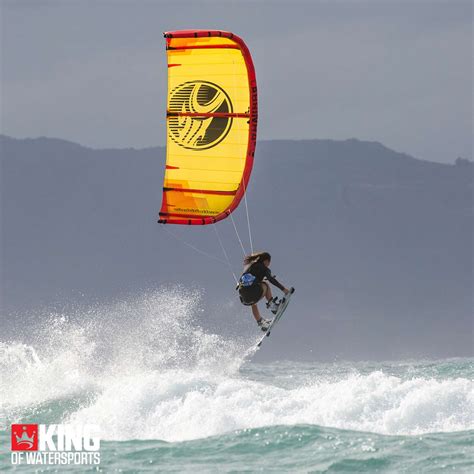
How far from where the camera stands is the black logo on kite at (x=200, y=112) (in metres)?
15.8

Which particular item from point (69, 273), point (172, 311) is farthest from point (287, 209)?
point (172, 311)

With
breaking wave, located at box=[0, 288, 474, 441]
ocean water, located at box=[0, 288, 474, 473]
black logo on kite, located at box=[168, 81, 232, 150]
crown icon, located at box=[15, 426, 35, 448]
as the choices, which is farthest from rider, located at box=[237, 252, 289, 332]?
crown icon, located at box=[15, 426, 35, 448]

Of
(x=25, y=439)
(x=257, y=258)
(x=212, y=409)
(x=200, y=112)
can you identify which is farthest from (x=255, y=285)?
(x=25, y=439)

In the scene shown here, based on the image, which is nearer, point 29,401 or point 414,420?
point 414,420

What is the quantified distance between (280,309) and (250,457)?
2696 millimetres

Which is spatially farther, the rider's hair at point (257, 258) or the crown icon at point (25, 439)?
the rider's hair at point (257, 258)

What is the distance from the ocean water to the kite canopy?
235cm

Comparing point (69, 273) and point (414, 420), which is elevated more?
point (69, 273)

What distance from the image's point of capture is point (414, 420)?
13.8 meters

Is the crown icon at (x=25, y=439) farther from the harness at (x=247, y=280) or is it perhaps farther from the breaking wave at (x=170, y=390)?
the harness at (x=247, y=280)

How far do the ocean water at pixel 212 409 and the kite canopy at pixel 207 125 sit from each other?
7.72ft

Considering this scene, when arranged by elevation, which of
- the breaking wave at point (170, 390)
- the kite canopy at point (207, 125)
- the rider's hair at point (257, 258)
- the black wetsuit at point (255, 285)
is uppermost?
the kite canopy at point (207, 125)

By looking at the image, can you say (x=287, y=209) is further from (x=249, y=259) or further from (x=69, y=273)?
(x=249, y=259)

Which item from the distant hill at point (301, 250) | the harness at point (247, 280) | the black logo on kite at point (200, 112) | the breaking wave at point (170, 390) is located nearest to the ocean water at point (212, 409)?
the breaking wave at point (170, 390)
